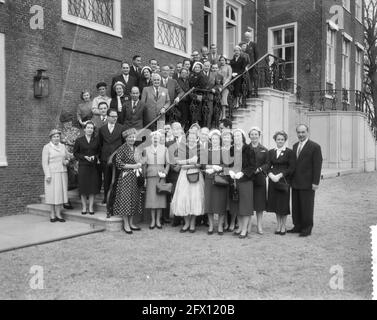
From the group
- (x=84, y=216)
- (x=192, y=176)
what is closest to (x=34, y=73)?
(x=84, y=216)

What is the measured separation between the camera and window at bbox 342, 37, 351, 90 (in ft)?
74.2

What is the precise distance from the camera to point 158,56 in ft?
41.7

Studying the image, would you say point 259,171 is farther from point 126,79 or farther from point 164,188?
point 126,79

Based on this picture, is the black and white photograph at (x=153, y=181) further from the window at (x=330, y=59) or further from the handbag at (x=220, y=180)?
the window at (x=330, y=59)

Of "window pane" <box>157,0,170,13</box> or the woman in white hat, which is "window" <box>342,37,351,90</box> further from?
the woman in white hat

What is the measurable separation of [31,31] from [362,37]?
21113 mm

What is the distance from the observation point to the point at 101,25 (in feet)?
35.5

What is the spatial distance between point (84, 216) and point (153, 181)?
139 cm

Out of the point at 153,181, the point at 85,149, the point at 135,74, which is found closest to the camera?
the point at 153,181

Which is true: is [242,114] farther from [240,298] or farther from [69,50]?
[240,298]

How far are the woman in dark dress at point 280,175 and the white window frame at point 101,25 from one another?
18.4 feet

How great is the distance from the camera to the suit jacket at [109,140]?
7652mm

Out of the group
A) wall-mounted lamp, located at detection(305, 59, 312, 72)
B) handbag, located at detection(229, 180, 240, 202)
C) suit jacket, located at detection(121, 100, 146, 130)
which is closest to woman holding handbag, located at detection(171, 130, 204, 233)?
handbag, located at detection(229, 180, 240, 202)

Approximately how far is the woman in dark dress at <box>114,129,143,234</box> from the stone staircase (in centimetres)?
22
